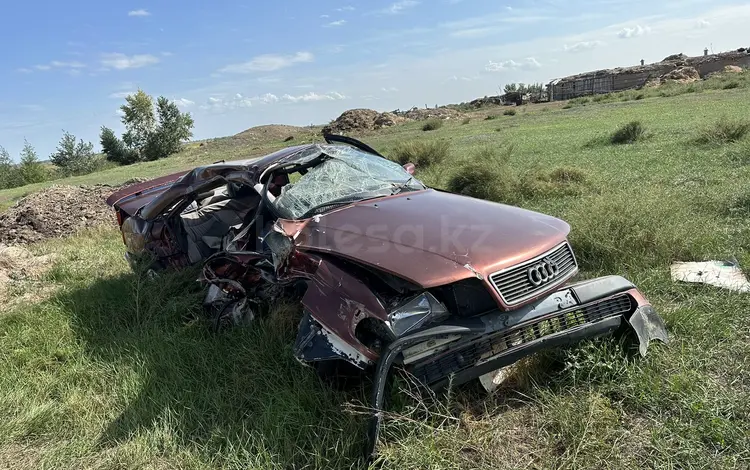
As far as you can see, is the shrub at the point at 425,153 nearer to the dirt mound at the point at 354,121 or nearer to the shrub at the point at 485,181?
the shrub at the point at 485,181

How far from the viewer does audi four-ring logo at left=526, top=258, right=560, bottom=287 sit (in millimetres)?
2691

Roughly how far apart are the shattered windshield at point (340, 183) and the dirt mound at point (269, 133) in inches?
1586

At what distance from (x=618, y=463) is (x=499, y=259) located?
1.11 metres

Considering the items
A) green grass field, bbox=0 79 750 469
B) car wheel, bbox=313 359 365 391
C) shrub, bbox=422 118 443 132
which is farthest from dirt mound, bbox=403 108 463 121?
car wheel, bbox=313 359 365 391

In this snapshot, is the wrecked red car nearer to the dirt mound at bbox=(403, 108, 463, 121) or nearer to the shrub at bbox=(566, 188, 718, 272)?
the shrub at bbox=(566, 188, 718, 272)

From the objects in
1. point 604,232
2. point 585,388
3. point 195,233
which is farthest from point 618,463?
point 195,233

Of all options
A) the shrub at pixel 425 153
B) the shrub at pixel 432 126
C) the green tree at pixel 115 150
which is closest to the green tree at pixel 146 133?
the green tree at pixel 115 150

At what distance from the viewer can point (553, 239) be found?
9.82 feet

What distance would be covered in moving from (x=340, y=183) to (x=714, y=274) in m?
3.14

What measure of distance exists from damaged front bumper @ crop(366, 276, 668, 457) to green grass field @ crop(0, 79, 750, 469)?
0.77ft

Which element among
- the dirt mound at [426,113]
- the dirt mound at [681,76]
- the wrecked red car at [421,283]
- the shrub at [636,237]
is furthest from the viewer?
the dirt mound at [426,113]

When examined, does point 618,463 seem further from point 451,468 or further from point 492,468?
point 451,468

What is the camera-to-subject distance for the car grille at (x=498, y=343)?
8.05 feet

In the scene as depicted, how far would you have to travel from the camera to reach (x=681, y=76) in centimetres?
4119
